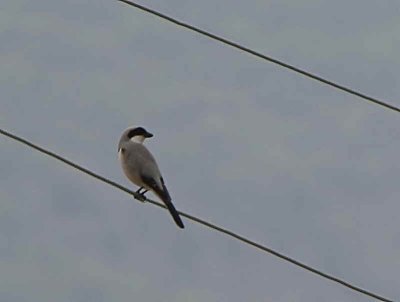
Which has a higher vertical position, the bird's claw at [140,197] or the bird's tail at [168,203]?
the bird's tail at [168,203]

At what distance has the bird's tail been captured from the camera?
11.4m

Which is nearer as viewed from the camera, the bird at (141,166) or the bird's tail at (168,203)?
the bird's tail at (168,203)

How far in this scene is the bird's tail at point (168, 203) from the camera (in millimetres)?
11398

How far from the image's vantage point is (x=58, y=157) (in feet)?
30.5

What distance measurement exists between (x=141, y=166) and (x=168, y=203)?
3.21ft

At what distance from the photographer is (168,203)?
11.8 metres

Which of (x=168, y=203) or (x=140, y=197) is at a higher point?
(x=168, y=203)

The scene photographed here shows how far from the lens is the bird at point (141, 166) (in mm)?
12250

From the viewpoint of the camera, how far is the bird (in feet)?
40.2

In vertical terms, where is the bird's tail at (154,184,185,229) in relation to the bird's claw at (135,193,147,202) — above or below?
above

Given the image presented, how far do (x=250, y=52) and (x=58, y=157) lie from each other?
5.26 feet

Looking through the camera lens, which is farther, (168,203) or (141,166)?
(141,166)

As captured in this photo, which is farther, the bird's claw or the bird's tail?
the bird's claw

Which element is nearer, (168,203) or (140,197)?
(168,203)
